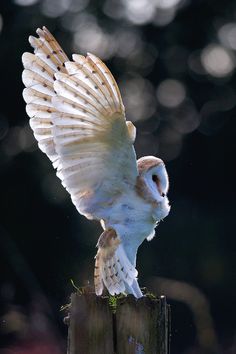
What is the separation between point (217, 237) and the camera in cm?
1286

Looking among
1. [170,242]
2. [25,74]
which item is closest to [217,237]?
[170,242]

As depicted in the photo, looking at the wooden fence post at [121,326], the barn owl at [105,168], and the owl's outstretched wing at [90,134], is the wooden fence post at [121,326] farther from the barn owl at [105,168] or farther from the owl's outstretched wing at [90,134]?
the owl's outstretched wing at [90,134]

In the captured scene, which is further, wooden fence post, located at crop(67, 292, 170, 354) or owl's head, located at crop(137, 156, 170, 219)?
owl's head, located at crop(137, 156, 170, 219)

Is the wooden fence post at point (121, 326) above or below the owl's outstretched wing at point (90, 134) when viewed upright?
below

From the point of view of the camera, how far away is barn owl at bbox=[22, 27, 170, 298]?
4355 millimetres

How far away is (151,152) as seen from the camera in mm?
13031

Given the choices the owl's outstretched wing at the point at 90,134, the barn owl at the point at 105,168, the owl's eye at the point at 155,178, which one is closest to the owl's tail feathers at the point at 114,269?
the barn owl at the point at 105,168

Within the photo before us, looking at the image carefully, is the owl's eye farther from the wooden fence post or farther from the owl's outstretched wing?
the wooden fence post

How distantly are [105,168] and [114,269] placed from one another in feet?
1.49

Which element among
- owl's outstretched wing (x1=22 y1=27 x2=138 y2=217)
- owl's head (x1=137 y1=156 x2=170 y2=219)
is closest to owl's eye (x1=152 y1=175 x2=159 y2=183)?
owl's head (x1=137 y1=156 x2=170 y2=219)

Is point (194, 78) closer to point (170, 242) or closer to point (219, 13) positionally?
point (219, 13)

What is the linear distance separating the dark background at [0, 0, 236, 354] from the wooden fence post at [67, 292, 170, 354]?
6249 millimetres

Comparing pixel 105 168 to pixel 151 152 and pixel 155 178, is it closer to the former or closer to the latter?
pixel 155 178

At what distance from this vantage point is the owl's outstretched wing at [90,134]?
4.35 meters
